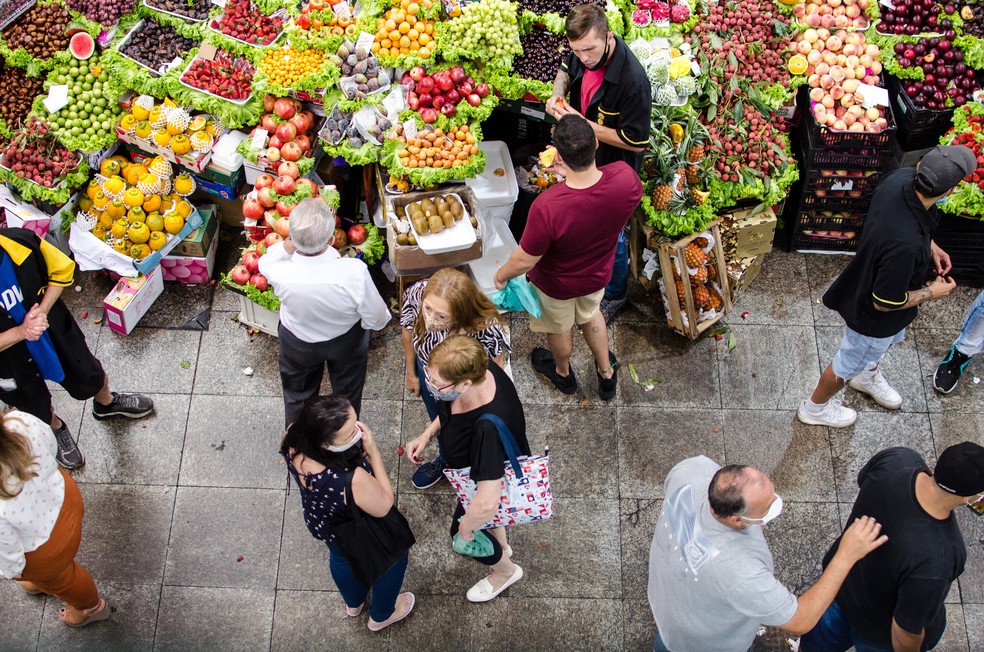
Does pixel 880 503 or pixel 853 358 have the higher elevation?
pixel 880 503

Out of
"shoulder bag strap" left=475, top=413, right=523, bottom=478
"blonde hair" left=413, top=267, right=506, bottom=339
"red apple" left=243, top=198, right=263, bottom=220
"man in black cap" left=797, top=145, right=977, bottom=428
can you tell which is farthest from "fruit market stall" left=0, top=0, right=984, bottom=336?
"shoulder bag strap" left=475, top=413, right=523, bottom=478

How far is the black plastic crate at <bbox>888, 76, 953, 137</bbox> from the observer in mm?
6016

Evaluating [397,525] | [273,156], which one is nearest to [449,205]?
[273,156]

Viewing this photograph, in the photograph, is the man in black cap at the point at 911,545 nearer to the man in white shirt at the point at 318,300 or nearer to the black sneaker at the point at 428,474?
the black sneaker at the point at 428,474

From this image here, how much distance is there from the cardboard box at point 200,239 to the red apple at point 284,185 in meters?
0.74

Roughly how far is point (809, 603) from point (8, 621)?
4.19m

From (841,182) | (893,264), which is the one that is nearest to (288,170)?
(893,264)

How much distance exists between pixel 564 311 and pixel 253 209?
7.24ft

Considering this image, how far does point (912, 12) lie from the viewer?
6.38m

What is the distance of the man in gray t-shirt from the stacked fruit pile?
394 centimetres

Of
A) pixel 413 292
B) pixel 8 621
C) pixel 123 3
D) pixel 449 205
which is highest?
pixel 123 3

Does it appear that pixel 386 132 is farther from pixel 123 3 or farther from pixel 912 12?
pixel 912 12

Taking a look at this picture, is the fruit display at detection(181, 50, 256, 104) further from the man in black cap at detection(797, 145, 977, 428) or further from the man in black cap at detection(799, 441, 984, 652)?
the man in black cap at detection(799, 441, 984, 652)

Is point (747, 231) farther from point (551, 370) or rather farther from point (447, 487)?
point (447, 487)
